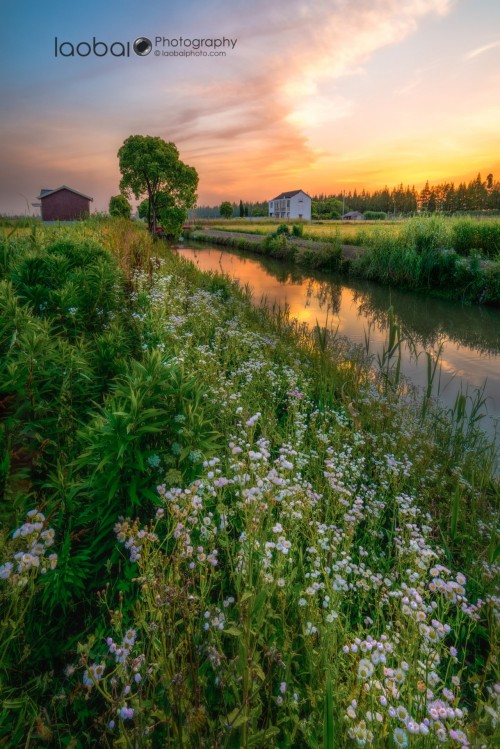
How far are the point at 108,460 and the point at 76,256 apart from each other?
6333 millimetres

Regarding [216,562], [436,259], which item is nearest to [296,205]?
[436,259]

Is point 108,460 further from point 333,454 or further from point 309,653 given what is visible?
point 333,454

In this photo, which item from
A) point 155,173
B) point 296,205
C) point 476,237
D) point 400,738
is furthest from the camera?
point 296,205

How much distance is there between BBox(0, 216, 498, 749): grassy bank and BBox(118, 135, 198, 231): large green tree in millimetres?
34243

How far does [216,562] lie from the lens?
1.89 meters

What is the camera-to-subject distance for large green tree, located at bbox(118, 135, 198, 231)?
1394 inches

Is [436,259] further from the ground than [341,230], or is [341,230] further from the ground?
[341,230]

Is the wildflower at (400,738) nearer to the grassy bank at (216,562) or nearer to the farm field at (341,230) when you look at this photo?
the grassy bank at (216,562)

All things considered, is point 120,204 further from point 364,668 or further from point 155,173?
point 364,668

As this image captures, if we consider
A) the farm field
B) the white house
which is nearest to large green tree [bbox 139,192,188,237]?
the farm field

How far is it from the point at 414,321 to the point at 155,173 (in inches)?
1222

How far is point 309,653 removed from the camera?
183cm

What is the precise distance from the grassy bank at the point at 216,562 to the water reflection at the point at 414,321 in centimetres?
261

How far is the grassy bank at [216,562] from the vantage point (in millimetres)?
1534
